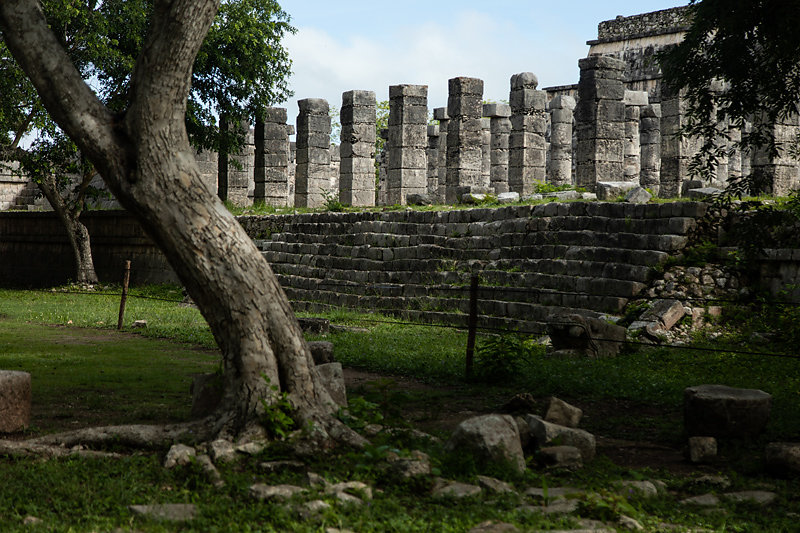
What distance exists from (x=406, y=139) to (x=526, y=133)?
101 inches

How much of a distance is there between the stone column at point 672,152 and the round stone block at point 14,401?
1224 centimetres

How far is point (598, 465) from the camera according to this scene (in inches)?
228

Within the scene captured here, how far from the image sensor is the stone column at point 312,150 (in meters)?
20.9

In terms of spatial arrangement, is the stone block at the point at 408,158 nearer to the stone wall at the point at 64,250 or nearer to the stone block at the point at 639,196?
the stone wall at the point at 64,250

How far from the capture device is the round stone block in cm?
617

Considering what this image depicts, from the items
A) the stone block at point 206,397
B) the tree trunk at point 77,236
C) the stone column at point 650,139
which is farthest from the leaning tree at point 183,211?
the stone column at point 650,139

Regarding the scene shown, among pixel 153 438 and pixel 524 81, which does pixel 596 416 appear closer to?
pixel 153 438

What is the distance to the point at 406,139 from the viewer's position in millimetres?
19172

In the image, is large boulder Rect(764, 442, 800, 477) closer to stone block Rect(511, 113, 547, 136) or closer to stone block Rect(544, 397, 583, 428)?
stone block Rect(544, 397, 583, 428)

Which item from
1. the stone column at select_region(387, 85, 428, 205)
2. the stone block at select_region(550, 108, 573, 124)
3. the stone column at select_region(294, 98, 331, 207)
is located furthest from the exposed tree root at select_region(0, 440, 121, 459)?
the stone block at select_region(550, 108, 573, 124)

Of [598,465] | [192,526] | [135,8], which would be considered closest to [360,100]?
[135,8]

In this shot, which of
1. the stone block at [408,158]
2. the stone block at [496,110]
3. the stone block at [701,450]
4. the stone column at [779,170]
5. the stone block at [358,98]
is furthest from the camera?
the stone block at [496,110]

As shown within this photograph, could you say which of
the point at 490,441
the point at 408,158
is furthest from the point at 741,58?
the point at 408,158

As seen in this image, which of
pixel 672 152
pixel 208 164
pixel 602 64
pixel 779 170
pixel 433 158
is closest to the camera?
pixel 779 170
